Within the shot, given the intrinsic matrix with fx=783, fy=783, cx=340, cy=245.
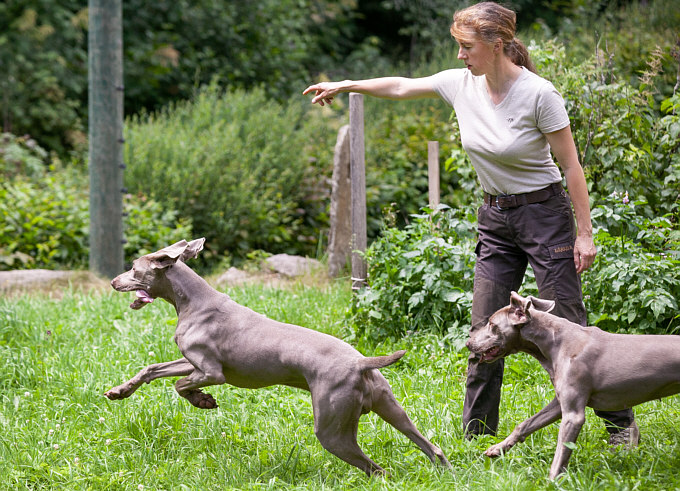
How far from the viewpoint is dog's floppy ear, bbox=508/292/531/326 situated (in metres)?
3.73

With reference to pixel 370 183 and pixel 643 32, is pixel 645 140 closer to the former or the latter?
pixel 370 183

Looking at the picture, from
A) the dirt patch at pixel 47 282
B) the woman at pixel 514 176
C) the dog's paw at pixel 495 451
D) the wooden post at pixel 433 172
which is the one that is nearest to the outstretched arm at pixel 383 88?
the woman at pixel 514 176

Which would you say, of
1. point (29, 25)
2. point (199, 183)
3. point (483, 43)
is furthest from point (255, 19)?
point (483, 43)

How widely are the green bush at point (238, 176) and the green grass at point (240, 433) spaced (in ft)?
13.7

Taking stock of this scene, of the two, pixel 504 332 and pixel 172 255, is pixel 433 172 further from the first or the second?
pixel 172 255

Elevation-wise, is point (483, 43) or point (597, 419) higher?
point (483, 43)

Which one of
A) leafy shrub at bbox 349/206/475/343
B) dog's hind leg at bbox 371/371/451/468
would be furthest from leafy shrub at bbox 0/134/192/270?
dog's hind leg at bbox 371/371/451/468

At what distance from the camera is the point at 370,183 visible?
1058 centimetres

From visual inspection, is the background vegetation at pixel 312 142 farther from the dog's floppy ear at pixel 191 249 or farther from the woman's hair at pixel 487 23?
the dog's floppy ear at pixel 191 249

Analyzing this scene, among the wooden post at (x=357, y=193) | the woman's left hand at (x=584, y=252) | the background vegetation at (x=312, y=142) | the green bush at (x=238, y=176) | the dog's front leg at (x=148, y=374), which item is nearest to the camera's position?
the dog's front leg at (x=148, y=374)

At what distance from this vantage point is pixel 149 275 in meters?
4.04

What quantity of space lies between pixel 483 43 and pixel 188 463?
9.04 feet

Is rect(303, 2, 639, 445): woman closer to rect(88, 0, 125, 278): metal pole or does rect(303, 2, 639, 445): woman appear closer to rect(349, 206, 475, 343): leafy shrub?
rect(349, 206, 475, 343): leafy shrub

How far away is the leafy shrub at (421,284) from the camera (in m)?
6.08
